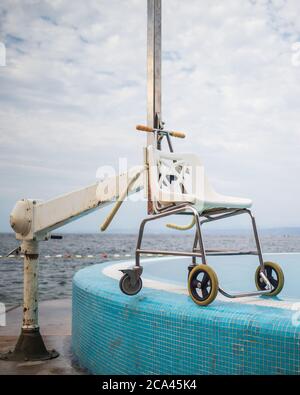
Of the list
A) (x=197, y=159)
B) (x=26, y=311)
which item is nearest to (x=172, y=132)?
(x=197, y=159)

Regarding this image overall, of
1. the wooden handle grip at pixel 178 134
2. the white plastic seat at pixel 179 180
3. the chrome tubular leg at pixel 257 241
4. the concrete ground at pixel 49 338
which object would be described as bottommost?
the concrete ground at pixel 49 338

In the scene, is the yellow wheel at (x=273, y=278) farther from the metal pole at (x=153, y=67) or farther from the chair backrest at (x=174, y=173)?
the metal pole at (x=153, y=67)

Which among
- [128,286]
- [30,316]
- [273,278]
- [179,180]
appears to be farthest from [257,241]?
[30,316]

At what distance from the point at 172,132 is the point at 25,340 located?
7.32 feet

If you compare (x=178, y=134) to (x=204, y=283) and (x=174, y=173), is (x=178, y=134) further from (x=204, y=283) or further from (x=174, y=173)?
(x=204, y=283)

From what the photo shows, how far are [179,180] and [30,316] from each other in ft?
6.09

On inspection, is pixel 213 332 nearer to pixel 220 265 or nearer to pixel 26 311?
pixel 26 311

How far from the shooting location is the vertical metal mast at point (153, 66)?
159 inches

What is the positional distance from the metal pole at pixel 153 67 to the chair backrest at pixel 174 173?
1.72ft

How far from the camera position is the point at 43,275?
47.8ft

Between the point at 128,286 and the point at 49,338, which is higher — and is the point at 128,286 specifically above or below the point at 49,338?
above

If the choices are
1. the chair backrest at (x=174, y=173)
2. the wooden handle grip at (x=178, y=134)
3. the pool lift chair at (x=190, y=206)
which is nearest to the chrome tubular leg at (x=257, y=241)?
the pool lift chair at (x=190, y=206)

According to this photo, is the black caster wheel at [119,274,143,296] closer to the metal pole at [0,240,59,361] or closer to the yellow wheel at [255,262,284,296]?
the yellow wheel at [255,262,284,296]

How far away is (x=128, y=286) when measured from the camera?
3459 mm
